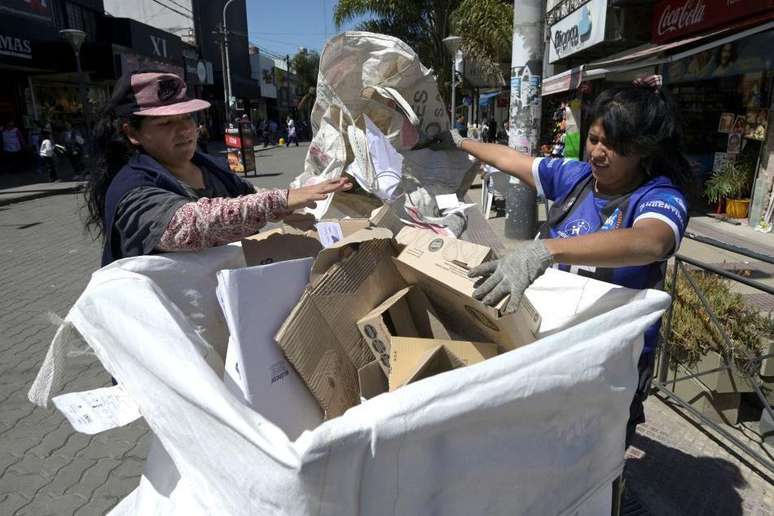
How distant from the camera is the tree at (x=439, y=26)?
1422cm

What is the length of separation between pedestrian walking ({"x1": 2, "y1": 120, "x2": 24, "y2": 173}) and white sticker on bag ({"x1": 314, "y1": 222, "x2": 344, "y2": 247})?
19.4 meters

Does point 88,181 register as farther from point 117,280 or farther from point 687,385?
A: point 687,385

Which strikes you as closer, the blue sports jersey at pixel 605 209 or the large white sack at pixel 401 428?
the large white sack at pixel 401 428

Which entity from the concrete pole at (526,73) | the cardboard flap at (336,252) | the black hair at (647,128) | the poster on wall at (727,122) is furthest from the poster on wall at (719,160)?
the cardboard flap at (336,252)

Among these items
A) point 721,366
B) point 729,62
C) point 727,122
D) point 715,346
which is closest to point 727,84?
point 727,122

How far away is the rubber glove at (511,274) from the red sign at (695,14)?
641cm

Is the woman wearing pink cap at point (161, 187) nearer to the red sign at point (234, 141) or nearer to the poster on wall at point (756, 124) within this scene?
the poster on wall at point (756, 124)

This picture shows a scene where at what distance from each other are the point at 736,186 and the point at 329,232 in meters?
8.05

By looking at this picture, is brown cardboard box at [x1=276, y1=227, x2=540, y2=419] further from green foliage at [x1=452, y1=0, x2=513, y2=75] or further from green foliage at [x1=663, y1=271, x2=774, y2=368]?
green foliage at [x1=452, y1=0, x2=513, y2=75]

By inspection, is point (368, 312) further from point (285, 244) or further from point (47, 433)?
point (47, 433)

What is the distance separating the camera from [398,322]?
158cm

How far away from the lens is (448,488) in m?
1.01

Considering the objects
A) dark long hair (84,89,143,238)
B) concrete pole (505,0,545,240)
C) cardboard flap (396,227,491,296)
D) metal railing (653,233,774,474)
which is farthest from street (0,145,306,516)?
concrete pole (505,0,545,240)

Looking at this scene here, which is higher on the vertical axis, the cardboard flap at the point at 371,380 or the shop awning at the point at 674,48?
the shop awning at the point at 674,48
